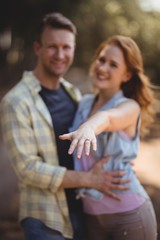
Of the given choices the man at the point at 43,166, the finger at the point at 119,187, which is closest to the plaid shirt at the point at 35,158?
the man at the point at 43,166

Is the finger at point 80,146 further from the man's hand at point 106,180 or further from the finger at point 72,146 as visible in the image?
the man's hand at point 106,180

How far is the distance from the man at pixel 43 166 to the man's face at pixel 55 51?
0.10 meters

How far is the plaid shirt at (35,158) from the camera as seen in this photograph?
2229 mm

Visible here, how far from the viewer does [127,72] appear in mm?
2365

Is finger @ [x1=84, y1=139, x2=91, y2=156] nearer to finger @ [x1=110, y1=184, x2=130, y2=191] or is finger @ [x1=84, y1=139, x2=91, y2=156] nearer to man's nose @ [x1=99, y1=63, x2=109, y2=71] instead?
finger @ [x1=110, y1=184, x2=130, y2=191]

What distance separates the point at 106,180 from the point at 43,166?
0.30 m

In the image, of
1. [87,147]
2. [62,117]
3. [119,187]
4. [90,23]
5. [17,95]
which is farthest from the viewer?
[90,23]

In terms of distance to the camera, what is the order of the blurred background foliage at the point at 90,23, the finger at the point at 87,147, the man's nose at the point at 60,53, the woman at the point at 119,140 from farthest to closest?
1. the blurred background foliage at the point at 90,23
2. the man's nose at the point at 60,53
3. the woman at the point at 119,140
4. the finger at the point at 87,147

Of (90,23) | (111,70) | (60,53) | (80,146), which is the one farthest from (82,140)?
(90,23)

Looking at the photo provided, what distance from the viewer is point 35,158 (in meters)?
2.25

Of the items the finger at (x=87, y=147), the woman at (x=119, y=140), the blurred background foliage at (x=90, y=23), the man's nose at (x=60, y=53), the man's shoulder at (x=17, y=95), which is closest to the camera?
the finger at (x=87, y=147)

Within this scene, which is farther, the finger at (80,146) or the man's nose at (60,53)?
the man's nose at (60,53)

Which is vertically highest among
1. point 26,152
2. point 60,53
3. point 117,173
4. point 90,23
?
point 60,53

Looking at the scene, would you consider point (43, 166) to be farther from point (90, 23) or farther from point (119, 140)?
point (90, 23)
